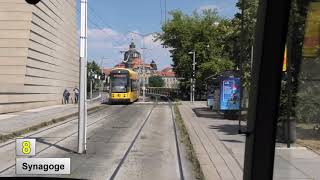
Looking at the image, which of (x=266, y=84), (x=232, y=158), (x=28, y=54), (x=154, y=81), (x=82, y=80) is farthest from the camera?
(x=154, y=81)

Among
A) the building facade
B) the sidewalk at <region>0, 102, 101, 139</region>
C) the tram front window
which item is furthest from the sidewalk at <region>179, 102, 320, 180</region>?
the tram front window

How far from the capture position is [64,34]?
57000 mm

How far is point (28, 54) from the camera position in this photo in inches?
1628

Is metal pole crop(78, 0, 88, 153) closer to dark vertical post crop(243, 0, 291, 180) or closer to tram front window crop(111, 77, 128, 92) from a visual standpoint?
dark vertical post crop(243, 0, 291, 180)

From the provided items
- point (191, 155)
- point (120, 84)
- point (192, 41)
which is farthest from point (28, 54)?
point (192, 41)

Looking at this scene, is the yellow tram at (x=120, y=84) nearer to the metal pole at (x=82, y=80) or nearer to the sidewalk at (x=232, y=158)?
the sidewalk at (x=232, y=158)

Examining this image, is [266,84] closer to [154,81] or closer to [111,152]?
[111,152]

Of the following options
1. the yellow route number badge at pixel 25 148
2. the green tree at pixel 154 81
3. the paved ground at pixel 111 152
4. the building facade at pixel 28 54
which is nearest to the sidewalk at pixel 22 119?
the paved ground at pixel 111 152

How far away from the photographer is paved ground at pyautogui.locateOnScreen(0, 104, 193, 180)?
1178 cm

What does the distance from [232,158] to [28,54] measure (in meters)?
30.4

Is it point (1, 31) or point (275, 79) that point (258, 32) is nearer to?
point (275, 79)
